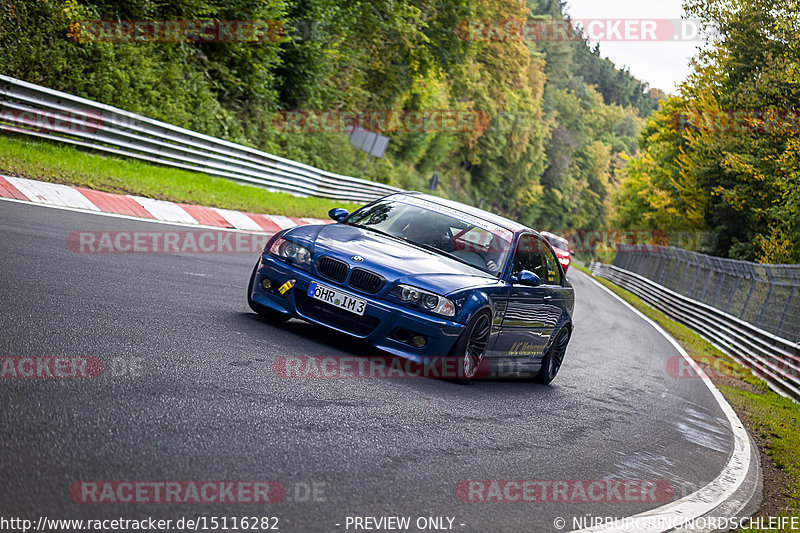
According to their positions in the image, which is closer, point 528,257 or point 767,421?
point 528,257

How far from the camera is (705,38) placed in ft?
125

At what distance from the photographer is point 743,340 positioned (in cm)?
1880

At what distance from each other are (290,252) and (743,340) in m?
13.9

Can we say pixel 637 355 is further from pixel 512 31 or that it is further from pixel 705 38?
pixel 512 31

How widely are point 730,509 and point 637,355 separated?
899 centimetres

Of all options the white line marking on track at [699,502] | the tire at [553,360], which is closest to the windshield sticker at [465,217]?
the tire at [553,360]

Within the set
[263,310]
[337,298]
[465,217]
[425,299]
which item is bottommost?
[263,310]

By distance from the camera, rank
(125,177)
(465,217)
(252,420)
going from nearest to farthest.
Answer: (252,420) < (465,217) < (125,177)

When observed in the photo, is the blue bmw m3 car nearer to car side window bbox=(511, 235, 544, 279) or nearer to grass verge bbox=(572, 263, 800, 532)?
car side window bbox=(511, 235, 544, 279)

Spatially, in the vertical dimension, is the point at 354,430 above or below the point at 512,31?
below

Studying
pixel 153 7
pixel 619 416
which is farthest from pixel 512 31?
pixel 619 416

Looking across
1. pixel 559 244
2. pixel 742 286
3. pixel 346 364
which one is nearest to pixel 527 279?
pixel 346 364

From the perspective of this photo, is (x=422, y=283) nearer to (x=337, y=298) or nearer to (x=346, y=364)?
(x=337, y=298)

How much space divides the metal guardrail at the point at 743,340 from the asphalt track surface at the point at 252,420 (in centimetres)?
512
